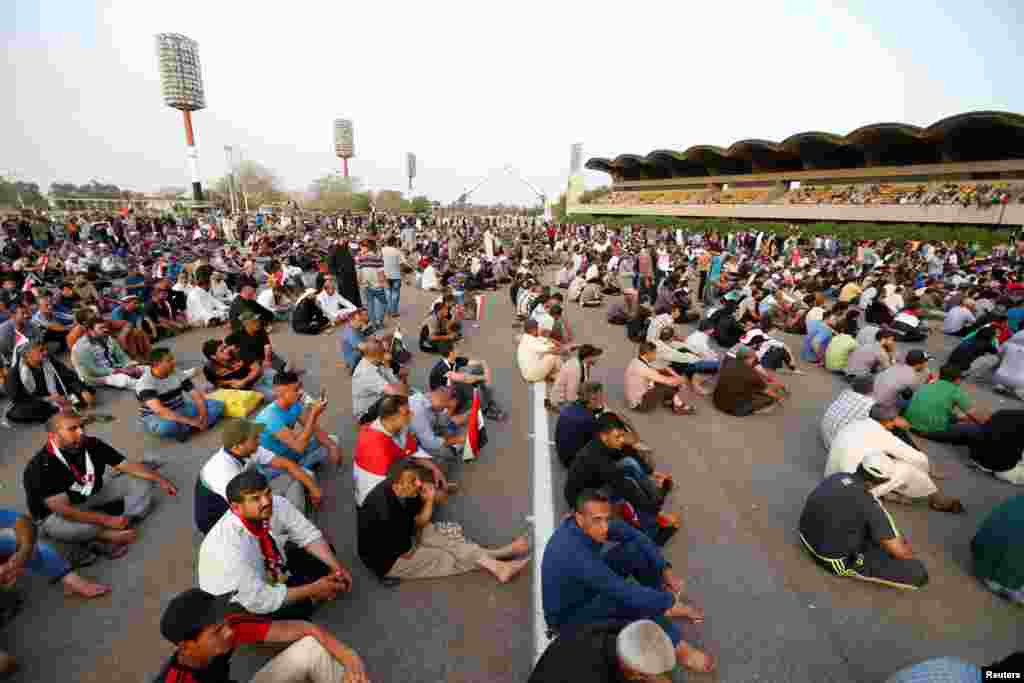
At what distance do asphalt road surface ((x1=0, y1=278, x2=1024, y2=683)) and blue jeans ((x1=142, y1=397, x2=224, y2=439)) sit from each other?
0.50ft

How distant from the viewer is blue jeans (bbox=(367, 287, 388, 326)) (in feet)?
32.6

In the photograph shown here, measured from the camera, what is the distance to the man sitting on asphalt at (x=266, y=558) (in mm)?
2490

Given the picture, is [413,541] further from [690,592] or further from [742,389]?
[742,389]

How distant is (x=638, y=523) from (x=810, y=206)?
41048mm

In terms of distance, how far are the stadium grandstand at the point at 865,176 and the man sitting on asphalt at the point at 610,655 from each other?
35.3 meters

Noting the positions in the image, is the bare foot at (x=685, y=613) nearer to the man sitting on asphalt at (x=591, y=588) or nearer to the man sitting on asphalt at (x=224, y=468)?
the man sitting on asphalt at (x=591, y=588)

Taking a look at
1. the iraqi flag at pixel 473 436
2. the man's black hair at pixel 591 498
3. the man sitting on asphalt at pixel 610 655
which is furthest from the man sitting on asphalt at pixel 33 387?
the man sitting on asphalt at pixel 610 655

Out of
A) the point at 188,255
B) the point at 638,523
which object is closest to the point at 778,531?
the point at 638,523

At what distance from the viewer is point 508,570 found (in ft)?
10.3

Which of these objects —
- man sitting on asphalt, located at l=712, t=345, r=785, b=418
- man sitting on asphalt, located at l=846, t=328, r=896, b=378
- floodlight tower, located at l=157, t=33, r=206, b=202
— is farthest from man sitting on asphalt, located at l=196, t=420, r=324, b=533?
floodlight tower, located at l=157, t=33, r=206, b=202

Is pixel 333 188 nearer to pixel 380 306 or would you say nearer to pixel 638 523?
pixel 380 306

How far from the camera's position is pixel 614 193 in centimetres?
6438

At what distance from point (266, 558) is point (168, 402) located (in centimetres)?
331

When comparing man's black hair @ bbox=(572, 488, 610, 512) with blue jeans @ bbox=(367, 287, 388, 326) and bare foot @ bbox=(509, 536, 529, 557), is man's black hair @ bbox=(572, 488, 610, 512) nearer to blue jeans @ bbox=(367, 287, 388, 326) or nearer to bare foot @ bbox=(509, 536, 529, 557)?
bare foot @ bbox=(509, 536, 529, 557)
